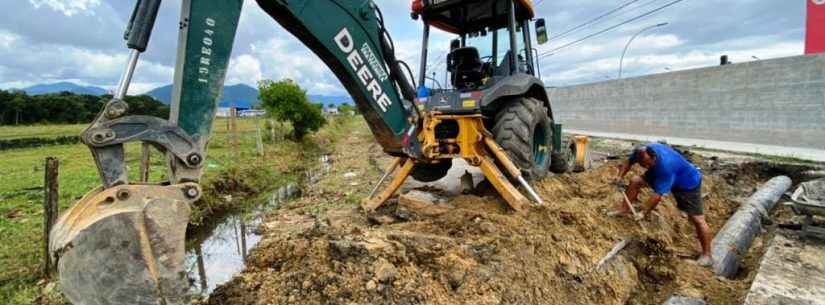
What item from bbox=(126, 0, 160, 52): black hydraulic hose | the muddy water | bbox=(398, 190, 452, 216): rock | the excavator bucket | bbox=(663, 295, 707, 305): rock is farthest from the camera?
bbox=(398, 190, 452, 216): rock

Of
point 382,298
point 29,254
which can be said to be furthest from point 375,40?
point 29,254

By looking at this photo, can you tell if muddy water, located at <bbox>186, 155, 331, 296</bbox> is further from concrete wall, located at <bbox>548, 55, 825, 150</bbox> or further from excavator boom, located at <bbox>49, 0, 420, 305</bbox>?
concrete wall, located at <bbox>548, 55, 825, 150</bbox>

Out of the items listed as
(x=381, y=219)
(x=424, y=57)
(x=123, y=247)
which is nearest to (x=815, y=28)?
(x=424, y=57)

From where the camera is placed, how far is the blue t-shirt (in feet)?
11.6

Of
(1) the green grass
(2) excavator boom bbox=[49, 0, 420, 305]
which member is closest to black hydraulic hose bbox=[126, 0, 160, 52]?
(2) excavator boom bbox=[49, 0, 420, 305]

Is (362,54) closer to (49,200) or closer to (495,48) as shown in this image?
(495,48)

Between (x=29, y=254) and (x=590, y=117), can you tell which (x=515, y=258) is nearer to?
(x=29, y=254)

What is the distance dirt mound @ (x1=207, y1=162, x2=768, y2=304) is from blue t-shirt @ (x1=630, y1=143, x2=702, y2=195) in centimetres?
45

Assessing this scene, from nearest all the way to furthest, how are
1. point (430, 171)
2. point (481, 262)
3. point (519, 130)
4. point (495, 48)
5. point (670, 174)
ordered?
point (481, 262) < point (670, 174) < point (519, 130) < point (430, 171) < point (495, 48)

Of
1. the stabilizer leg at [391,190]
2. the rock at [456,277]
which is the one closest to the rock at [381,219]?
the stabilizer leg at [391,190]

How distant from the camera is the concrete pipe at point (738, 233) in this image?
10.5 feet

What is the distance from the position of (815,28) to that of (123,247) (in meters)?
15.9

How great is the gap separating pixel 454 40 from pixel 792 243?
3.93m

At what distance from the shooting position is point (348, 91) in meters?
3.04
